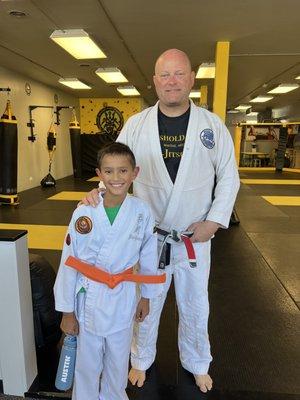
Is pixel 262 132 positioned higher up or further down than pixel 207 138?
higher up

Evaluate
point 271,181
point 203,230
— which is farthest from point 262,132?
point 203,230

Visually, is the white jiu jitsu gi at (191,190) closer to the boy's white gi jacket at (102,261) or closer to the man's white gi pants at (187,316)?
the man's white gi pants at (187,316)

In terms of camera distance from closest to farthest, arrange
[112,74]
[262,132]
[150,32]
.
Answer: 1. [150,32]
2. [112,74]
3. [262,132]

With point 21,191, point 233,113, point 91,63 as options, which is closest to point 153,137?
point 91,63

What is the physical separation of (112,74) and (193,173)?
20.4 ft

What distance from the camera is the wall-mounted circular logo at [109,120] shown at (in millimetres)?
11445

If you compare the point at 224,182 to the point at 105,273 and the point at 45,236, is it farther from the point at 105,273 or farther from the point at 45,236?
the point at 45,236

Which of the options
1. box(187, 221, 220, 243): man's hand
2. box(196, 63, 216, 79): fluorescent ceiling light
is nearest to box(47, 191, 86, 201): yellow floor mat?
box(196, 63, 216, 79): fluorescent ceiling light

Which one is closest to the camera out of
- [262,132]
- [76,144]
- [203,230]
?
[203,230]

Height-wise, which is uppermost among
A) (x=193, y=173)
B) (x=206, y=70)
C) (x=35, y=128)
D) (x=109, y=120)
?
(x=206, y=70)

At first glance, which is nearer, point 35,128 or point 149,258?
point 149,258

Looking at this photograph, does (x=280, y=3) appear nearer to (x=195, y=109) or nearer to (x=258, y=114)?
(x=195, y=109)

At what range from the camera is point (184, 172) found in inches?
55.7

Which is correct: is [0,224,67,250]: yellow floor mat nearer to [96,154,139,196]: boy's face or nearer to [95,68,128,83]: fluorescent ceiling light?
[96,154,139,196]: boy's face
